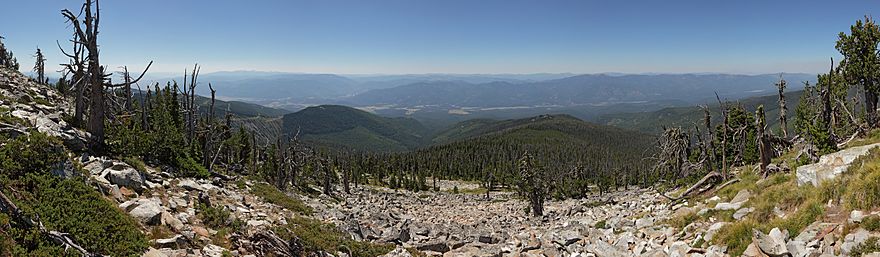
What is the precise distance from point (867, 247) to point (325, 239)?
17.5 meters

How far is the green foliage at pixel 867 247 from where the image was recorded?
969cm

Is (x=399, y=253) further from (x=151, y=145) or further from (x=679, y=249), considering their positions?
(x=151, y=145)

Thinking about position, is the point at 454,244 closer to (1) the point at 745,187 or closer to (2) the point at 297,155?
(1) the point at 745,187

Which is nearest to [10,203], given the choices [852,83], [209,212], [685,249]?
[209,212]

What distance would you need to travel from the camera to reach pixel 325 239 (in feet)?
62.4

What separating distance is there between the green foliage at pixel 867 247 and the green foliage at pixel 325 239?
52.1 ft

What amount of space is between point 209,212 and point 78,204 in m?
4.81

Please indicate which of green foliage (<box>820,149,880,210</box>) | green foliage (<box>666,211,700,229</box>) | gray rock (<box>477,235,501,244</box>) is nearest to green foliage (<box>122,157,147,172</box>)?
gray rock (<box>477,235,501,244</box>)

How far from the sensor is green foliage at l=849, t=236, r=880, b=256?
9.69 meters

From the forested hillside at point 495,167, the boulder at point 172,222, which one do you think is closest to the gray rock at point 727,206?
the boulder at point 172,222

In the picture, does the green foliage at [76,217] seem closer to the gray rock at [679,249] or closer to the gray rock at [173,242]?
the gray rock at [173,242]

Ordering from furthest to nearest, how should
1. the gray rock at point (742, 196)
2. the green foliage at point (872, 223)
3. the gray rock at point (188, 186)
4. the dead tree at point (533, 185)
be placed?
the dead tree at point (533, 185) < the gray rock at point (188, 186) < the gray rock at point (742, 196) < the green foliage at point (872, 223)

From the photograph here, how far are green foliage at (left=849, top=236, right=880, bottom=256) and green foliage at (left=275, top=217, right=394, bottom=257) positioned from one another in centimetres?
A: 1589

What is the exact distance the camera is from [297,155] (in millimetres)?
57656
